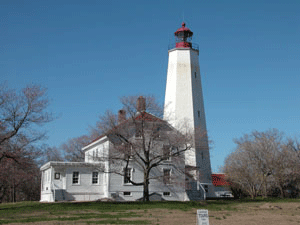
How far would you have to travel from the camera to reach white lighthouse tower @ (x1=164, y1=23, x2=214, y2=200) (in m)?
40.1

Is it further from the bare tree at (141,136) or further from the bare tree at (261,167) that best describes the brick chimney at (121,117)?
the bare tree at (261,167)

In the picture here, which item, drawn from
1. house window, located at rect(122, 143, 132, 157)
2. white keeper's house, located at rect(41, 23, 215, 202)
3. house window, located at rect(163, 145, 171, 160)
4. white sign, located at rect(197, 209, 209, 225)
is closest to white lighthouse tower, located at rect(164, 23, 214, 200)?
white keeper's house, located at rect(41, 23, 215, 202)

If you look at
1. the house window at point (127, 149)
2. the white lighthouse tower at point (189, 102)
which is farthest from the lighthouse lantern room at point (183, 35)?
the house window at point (127, 149)

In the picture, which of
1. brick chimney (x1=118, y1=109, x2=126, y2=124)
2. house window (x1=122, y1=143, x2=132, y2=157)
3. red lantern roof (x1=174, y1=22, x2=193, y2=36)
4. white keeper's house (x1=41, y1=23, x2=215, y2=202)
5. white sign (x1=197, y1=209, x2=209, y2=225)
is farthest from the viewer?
red lantern roof (x1=174, y1=22, x2=193, y2=36)

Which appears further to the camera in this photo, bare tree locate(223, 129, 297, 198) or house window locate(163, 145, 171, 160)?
bare tree locate(223, 129, 297, 198)

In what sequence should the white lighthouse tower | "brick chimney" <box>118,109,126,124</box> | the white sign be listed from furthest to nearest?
the white lighthouse tower
"brick chimney" <box>118,109,126,124</box>
the white sign

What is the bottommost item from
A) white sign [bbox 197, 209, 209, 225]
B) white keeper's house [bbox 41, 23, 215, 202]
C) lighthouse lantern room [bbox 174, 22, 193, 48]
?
white sign [bbox 197, 209, 209, 225]

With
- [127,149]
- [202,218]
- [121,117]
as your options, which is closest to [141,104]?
[121,117]

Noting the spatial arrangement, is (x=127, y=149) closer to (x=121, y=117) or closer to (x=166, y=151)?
(x=121, y=117)

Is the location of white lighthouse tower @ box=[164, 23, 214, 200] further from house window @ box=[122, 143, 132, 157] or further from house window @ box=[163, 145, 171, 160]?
house window @ box=[122, 143, 132, 157]

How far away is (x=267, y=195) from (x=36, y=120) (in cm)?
2737

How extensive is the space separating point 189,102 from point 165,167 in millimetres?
8025

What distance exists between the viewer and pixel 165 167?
123 feet

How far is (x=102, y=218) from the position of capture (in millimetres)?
18828
